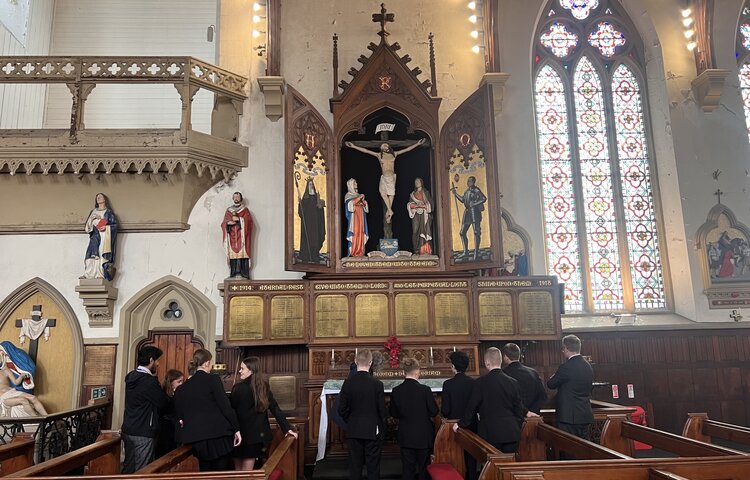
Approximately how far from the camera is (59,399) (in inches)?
390

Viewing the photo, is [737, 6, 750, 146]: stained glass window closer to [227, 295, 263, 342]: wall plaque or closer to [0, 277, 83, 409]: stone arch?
[227, 295, 263, 342]: wall plaque

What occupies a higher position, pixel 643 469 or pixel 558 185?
pixel 558 185

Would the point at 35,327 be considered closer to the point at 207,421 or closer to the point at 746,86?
the point at 207,421

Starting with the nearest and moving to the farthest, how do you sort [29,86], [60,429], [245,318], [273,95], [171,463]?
[171,463] → [60,429] → [245,318] → [273,95] → [29,86]

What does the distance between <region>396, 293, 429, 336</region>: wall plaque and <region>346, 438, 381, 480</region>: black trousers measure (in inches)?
147

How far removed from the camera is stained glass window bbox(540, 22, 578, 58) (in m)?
12.3

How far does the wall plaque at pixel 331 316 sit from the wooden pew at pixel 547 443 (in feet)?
12.9

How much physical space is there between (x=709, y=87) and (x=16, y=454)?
1195cm

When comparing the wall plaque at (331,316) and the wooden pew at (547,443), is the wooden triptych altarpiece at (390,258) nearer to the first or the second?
the wall plaque at (331,316)

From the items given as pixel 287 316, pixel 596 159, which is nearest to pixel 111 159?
pixel 287 316

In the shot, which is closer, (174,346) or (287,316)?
(287,316)

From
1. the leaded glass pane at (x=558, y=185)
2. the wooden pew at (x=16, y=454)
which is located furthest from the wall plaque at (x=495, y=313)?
the wooden pew at (x=16, y=454)

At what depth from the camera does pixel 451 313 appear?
9.55 meters

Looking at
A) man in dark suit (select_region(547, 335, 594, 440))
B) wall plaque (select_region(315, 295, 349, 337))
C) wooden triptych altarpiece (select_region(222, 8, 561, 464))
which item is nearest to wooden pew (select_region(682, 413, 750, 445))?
man in dark suit (select_region(547, 335, 594, 440))
